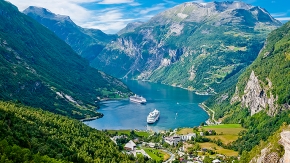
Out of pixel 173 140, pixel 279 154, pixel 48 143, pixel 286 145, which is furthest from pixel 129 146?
pixel 286 145

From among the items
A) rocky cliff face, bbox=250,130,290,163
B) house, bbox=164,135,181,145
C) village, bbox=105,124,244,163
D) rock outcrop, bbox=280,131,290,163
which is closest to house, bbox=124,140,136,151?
village, bbox=105,124,244,163

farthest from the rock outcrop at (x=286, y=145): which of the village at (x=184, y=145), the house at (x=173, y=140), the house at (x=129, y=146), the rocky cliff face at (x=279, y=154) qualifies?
the house at (x=173, y=140)

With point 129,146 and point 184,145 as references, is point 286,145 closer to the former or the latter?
point 129,146

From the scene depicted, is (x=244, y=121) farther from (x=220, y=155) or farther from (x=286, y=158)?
(x=286, y=158)

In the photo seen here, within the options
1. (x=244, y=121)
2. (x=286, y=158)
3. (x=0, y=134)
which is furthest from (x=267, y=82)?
(x=0, y=134)

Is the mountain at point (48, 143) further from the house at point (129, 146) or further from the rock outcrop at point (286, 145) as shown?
the rock outcrop at point (286, 145)
